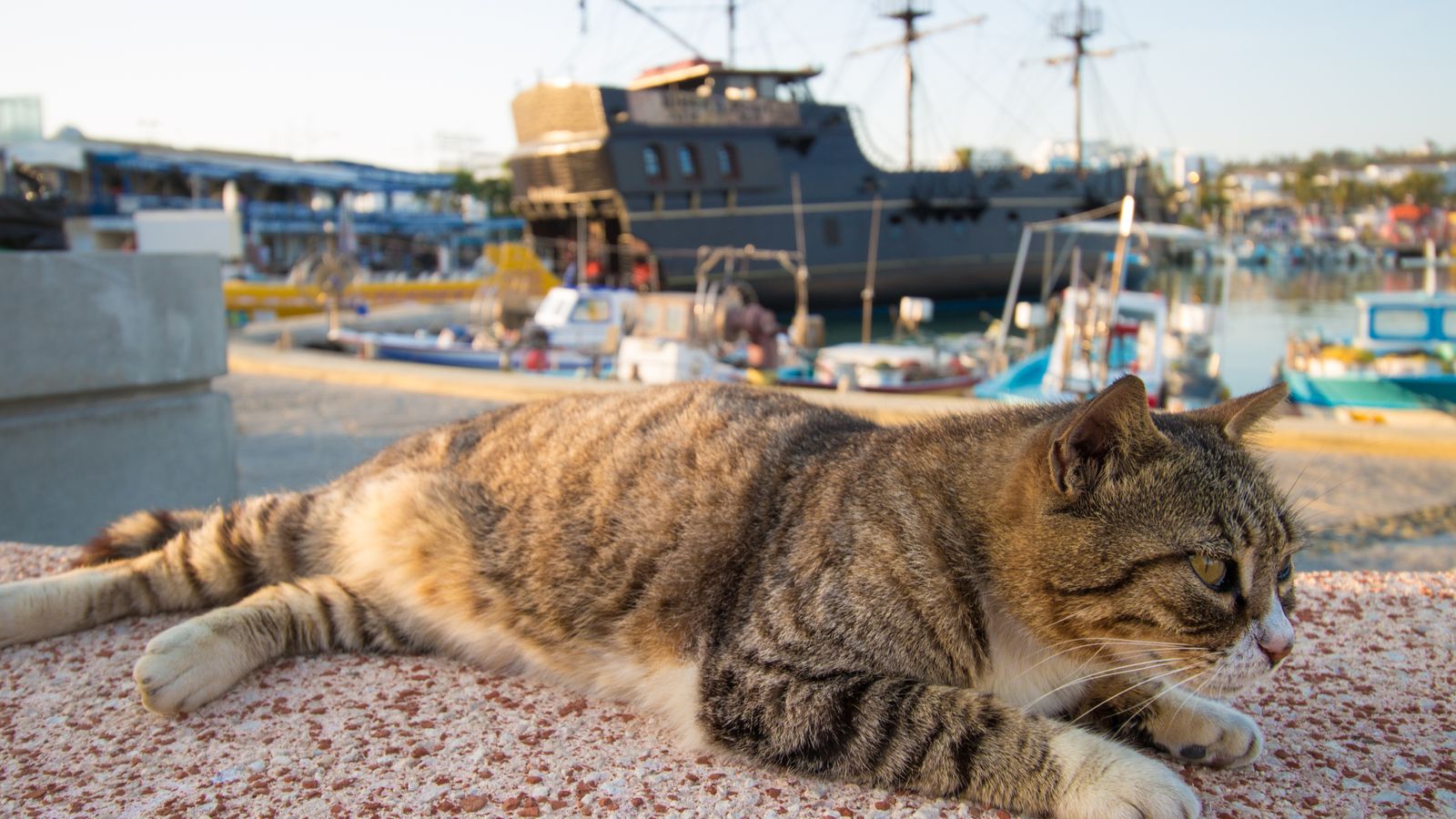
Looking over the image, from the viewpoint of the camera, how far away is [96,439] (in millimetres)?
4730

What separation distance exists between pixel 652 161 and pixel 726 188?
289cm

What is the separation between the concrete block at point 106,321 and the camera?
14.2 ft

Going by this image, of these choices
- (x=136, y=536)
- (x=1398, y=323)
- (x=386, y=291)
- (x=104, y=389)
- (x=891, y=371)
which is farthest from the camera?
(x=386, y=291)

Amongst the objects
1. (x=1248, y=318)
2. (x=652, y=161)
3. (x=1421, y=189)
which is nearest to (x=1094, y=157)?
(x=1248, y=318)

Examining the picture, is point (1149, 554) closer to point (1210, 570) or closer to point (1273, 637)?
point (1210, 570)

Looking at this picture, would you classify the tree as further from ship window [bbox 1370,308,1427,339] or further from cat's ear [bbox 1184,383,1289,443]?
cat's ear [bbox 1184,383,1289,443]

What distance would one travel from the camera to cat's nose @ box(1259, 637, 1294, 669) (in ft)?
6.97

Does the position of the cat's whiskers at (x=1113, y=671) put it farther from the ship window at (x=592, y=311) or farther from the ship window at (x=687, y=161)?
the ship window at (x=687, y=161)

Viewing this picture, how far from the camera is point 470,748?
2.36m

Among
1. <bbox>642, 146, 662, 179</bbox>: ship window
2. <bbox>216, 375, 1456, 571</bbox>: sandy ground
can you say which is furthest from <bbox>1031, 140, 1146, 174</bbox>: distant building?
<bbox>216, 375, 1456, 571</bbox>: sandy ground

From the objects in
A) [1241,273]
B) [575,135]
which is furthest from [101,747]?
[1241,273]

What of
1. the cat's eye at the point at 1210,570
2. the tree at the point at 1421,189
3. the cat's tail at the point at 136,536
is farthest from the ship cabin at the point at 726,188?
the tree at the point at 1421,189

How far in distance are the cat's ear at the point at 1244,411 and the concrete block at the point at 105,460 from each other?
174 inches

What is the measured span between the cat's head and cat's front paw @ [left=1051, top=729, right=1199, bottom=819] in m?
0.24
